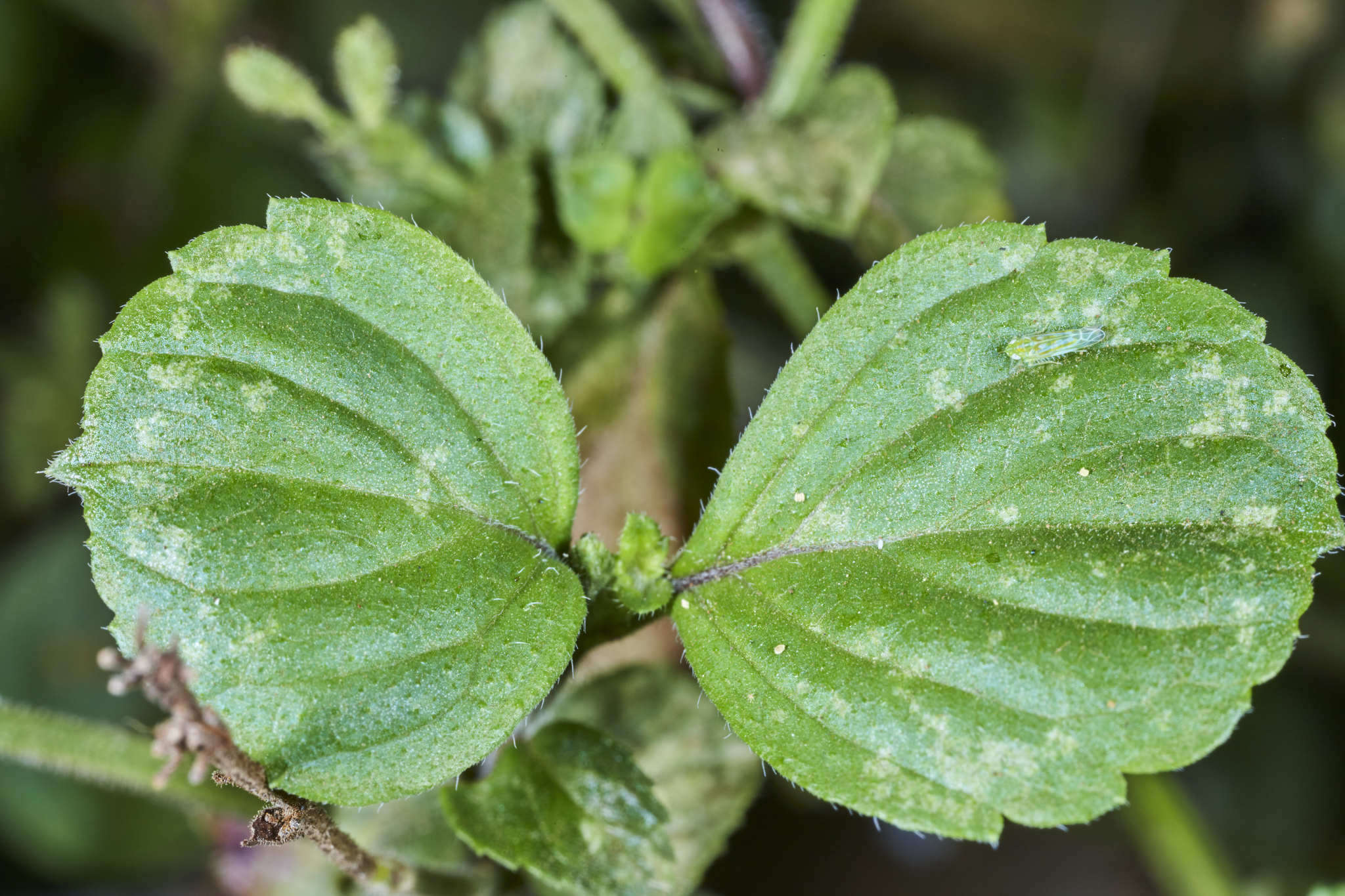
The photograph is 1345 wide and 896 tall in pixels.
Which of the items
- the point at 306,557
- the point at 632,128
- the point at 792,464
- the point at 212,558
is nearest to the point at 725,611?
the point at 792,464

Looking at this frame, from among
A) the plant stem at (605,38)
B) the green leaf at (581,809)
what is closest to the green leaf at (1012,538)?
the green leaf at (581,809)

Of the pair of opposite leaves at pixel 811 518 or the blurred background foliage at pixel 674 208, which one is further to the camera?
the blurred background foliage at pixel 674 208

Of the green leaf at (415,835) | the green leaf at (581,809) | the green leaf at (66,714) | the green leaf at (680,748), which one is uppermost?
the green leaf at (680,748)

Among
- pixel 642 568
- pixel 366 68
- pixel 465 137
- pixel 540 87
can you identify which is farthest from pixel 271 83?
pixel 642 568

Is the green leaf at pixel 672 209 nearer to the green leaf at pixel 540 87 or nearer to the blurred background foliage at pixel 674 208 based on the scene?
the blurred background foliage at pixel 674 208

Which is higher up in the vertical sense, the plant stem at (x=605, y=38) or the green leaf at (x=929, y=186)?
the green leaf at (x=929, y=186)

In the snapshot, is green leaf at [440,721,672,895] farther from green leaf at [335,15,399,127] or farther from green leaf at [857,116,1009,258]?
green leaf at [857,116,1009,258]

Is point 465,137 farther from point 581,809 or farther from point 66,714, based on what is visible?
point 66,714
